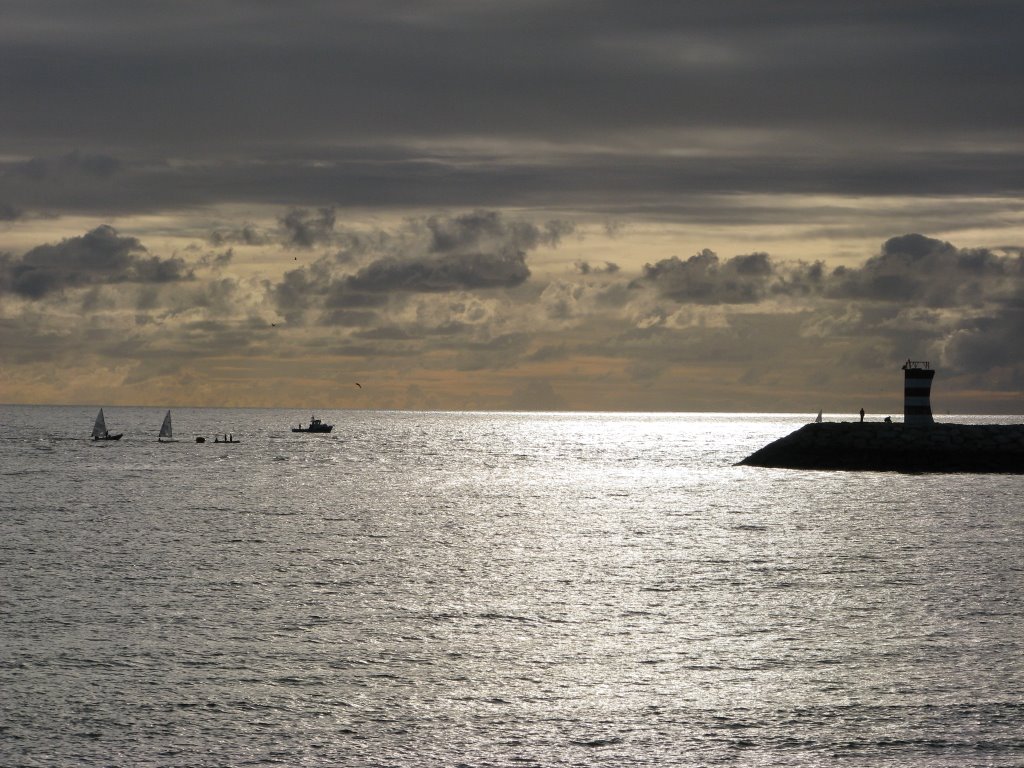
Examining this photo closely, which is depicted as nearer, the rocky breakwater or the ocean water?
the ocean water

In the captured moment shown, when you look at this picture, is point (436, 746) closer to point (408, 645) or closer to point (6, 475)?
point (408, 645)

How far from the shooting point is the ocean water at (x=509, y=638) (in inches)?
1018

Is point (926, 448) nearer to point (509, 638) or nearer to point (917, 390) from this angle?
point (917, 390)

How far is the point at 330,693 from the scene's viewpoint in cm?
2989

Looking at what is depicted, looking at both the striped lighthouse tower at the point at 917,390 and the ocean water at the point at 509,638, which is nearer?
the ocean water at the point at 509,638

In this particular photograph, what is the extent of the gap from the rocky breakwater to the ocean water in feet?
103

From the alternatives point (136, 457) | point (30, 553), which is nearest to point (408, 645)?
point (30, 553)

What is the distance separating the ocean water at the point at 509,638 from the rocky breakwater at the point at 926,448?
103 feet

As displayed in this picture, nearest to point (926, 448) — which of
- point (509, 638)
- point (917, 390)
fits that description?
point (917, 390)

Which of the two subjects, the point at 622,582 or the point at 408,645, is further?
the point at 622,582

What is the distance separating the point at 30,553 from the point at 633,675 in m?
38.0

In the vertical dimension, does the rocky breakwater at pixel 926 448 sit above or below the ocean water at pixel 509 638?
above

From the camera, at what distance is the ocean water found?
25.9m

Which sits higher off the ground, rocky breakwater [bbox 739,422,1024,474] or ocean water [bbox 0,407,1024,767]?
rocky breakwater [bbox 739,422,1024,474]
